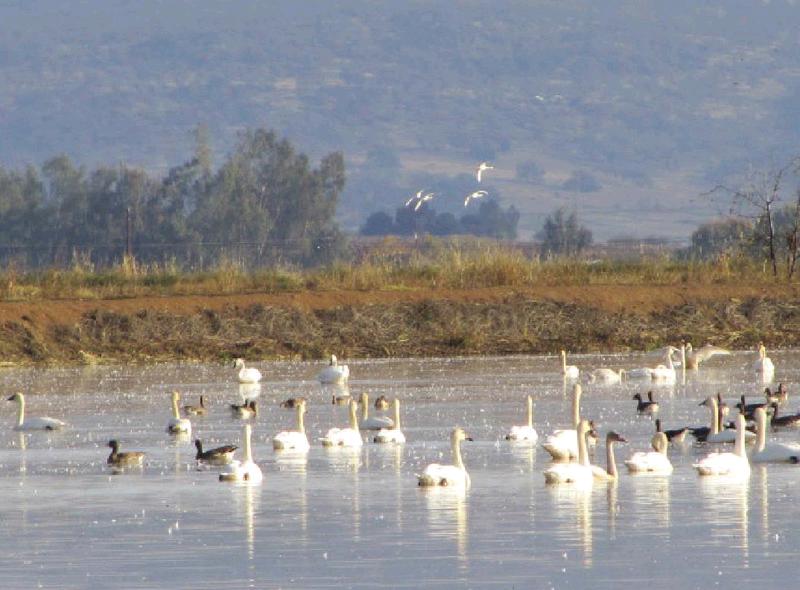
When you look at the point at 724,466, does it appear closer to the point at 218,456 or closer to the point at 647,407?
the point at 218,456

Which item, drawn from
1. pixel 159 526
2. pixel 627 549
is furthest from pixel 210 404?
pixel 627 549

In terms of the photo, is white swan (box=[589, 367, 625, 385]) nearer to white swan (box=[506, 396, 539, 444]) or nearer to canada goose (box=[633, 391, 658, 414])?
canada goose (box=[633, 391, 658, 414])

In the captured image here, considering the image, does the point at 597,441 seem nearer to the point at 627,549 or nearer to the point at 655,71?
the point at 627,549

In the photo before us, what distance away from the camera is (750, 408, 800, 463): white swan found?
20.1 metres

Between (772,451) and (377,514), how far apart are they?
5.31m

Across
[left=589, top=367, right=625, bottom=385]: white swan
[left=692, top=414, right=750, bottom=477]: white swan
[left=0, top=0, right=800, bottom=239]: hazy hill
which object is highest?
[left=0, top=0, right=800, bottom=239]: hazy hill

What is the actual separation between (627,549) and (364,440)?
914cm

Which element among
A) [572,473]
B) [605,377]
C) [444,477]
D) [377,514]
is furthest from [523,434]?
[605,377]

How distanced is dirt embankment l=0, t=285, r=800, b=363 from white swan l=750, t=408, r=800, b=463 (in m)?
18.7

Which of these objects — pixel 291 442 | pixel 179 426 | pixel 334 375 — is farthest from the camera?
pixel 334 375

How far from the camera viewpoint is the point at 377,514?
16.5 metres

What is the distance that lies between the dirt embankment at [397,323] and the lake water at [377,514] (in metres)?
10.8

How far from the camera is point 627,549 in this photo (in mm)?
14398

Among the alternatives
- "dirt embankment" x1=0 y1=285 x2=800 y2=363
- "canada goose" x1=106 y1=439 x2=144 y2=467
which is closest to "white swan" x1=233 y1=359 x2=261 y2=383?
"dirt embankment" x1=0 y1=285 x2=800 y2=363
